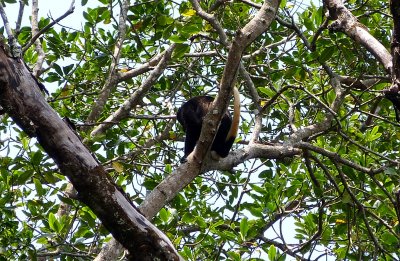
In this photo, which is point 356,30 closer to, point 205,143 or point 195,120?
point 205,143

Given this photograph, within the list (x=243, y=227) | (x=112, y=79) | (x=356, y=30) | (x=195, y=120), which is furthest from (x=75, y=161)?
(x=195, y=120)

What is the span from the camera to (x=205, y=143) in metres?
3.85

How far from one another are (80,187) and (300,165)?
341cm

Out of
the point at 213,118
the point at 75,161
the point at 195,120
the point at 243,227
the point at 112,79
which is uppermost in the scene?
the point at 112,79

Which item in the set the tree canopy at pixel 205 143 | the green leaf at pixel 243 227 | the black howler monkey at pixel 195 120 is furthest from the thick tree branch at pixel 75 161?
the black howler monkey at pixel 195 120

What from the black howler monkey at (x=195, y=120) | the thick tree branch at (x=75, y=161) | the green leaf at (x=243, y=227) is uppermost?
the black howler monkey at (x=195, y=120)

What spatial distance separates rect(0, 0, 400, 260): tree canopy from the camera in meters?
2.56

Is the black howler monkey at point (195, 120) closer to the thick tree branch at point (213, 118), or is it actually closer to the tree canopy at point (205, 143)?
the tree canopy at point (205, 143)

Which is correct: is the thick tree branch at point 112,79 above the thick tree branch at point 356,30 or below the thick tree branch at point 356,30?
above

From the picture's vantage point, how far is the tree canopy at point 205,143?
256 cm

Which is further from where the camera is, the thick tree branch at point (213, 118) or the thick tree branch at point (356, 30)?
the thick tree branch at point (213, 118)

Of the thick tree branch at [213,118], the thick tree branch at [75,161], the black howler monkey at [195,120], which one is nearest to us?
the thick tree branch at [75,161]

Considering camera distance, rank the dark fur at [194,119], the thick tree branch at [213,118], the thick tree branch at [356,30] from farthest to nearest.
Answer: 1. the dark fur at [194,119]
2. the thick tree branch at [213,118]
3. the thick tree branch at [356,30]

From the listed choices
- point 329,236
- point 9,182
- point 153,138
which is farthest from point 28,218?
point 329,236
